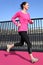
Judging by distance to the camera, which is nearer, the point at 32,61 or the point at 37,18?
the point at 32,61

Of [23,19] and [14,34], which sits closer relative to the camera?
[23,19]

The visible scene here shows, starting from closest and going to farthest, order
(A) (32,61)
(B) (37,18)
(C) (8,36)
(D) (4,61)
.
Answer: (A) (32,61)
(D) (4,61)
(B) (37,18)
(C) (8,36)

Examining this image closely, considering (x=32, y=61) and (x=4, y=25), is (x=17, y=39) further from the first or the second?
(x=32, y=61)

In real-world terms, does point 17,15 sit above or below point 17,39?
above

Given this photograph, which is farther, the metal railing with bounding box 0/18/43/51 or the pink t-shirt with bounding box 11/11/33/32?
the metal railing with bounding box 0/18/43/51

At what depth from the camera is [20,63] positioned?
28.3 feet

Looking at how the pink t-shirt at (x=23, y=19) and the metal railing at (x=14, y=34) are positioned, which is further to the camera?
the metal railing at (x=14, y=34)

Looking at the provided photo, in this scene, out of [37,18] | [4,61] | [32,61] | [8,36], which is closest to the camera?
[32,61]

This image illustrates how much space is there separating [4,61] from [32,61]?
4.11ft

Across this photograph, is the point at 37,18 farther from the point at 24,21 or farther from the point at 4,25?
the point at 24,21

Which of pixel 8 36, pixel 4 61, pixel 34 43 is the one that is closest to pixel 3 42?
pixel 8 36

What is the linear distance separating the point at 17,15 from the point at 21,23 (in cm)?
31

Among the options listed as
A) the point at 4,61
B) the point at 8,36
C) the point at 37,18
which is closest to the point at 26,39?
the point at 4,61

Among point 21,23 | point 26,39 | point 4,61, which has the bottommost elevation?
point 4,61
